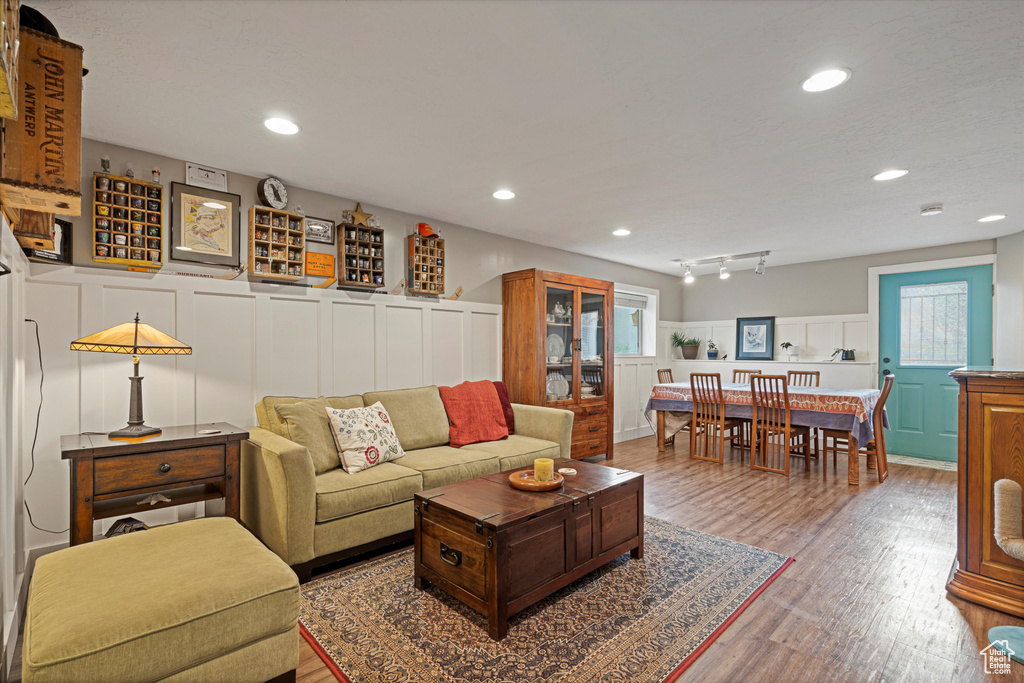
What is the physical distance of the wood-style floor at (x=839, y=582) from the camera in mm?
1771

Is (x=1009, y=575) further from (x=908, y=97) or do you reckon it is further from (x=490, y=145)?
(x=490, y=145)

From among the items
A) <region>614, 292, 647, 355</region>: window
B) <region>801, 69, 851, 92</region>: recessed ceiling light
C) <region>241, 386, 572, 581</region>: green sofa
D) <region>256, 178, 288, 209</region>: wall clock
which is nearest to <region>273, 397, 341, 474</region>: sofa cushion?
<region>241, 386, 572, 581</region>: green sofa

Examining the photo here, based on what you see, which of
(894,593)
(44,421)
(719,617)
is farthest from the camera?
(44,421)

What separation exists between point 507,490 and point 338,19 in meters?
2.08

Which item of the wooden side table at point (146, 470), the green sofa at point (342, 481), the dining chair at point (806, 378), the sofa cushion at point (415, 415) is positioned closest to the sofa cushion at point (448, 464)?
the green sofa at point (342, 481)

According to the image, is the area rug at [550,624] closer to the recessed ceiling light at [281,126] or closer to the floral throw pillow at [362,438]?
the floral throw pillow at [362,438]

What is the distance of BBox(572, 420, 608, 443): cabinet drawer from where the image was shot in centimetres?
471

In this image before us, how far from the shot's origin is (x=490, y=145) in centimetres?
265

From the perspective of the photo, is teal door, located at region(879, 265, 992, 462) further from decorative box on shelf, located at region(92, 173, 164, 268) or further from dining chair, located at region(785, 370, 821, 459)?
decorative box on shelf, located at region(92, 173, 164, 268)

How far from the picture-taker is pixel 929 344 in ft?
17.1

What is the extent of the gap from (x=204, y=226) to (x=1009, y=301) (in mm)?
6850

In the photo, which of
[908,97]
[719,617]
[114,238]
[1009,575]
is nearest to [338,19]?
[114,238]

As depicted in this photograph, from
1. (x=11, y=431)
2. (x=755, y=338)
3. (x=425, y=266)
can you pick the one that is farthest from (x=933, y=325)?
(x=11, y=431)

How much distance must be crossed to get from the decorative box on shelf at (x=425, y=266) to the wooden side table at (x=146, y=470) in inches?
71.5
